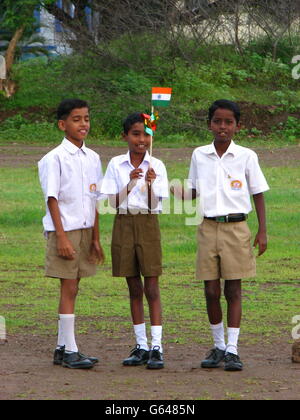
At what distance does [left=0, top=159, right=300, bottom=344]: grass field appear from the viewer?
25.4 ft

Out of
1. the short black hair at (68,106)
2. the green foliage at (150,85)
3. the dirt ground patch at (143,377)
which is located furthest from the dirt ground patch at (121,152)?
the short black hair at (68,106)

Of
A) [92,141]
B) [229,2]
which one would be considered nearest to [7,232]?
[92,141]

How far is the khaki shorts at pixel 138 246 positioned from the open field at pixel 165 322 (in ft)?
2.05

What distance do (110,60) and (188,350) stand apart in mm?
17785

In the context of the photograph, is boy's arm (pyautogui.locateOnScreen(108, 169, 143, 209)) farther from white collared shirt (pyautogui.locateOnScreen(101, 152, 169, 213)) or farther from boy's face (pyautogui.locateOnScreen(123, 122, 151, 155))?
boy's face (pyautogui.locateOnScreen(123, 122, 151, 155))

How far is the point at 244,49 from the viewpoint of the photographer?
26016mm

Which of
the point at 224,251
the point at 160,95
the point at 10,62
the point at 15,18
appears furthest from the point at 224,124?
the point at 10,62

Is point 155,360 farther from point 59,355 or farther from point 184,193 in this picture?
point 184,193

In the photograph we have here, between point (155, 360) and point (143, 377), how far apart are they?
28 centimetres

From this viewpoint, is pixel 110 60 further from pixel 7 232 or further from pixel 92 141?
pixel 7 232

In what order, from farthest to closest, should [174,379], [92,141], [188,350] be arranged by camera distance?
[92,141], [188,350], [174,379]

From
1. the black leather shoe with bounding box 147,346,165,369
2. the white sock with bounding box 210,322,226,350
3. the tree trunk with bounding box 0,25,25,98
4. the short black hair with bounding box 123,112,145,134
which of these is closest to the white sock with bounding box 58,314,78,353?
the black leather shoe with bounding box 147,346,165,369

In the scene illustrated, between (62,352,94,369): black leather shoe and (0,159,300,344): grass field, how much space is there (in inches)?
45.3

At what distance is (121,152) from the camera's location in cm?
2020
